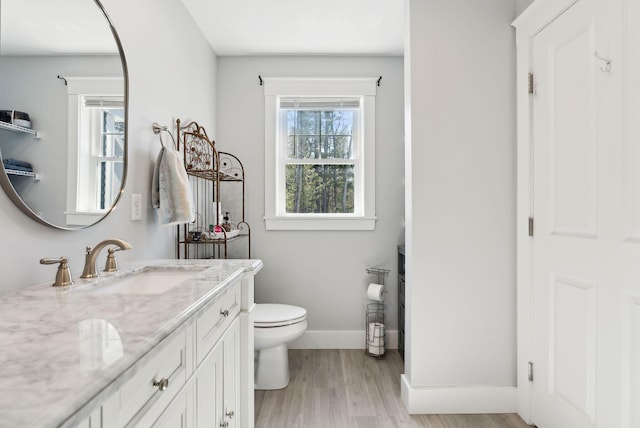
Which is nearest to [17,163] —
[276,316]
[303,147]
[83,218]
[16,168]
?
[16,168]

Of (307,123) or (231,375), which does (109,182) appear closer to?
(231,375)

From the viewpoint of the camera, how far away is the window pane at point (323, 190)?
3.00 m

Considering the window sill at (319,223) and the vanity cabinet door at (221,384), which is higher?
the window sill at (319,223)

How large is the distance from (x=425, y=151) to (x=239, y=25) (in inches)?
62.3

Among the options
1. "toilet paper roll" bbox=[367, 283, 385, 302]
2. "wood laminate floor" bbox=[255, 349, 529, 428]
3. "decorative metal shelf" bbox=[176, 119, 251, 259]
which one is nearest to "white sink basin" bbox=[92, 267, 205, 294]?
"decorative metal shelf" bbox=[176, 119, 251, 259]

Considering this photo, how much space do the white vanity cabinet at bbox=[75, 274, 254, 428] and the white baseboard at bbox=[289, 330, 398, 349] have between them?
54.0 inches

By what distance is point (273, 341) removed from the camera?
2152 mm

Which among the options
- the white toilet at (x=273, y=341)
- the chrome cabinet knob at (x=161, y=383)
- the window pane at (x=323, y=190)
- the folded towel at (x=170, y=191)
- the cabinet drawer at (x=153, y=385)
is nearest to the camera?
the cabinet drawer at (x=153, y=385)

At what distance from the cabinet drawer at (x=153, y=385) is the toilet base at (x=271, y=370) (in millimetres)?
1424

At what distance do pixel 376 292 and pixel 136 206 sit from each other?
176cm

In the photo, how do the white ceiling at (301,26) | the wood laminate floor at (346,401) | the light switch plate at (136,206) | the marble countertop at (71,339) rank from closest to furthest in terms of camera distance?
the marble countertop at (71,339) → the light switch plate at (136,206) → the wood laminate floor at (346,401) → the white ceiling at (301,26)
